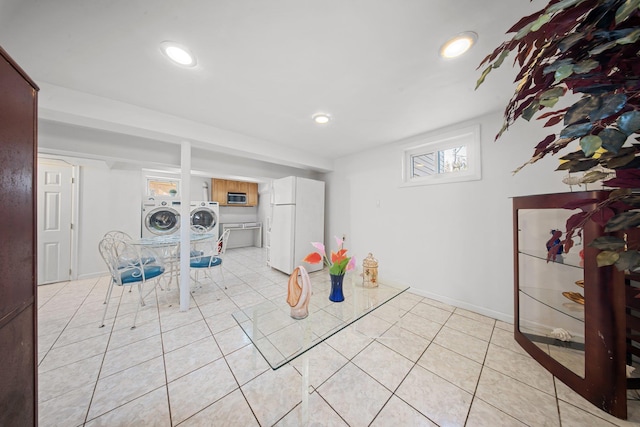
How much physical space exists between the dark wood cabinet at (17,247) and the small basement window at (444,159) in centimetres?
323

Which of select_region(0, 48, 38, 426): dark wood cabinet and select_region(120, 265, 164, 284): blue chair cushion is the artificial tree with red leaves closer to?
select_region(0, 48, 38, 426): dark wood cabinet

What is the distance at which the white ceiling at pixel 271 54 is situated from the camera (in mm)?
1053

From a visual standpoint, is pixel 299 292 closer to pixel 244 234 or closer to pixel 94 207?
pixel 94 207

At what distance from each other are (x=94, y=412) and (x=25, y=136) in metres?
1.59

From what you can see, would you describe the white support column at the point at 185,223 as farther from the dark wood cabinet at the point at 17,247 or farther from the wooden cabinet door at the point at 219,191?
the wooden cabinet door at the point at 219,191

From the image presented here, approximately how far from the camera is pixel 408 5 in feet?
3.36

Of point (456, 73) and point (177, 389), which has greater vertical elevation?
point (456, 73)

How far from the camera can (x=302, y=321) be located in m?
1.44

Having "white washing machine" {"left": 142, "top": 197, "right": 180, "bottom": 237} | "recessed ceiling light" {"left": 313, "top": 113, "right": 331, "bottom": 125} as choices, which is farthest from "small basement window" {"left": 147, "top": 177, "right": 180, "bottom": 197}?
"recessed ceiling light" {"left": 313, "top": 113, "right": 331, "bottom": 125}

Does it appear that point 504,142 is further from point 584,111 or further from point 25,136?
point 25,136

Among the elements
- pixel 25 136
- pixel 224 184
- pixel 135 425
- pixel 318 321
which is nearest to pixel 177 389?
pixel 135 425

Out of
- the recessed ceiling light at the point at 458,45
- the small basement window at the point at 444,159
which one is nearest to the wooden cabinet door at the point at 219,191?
→ the small basement window at the point at 444,159

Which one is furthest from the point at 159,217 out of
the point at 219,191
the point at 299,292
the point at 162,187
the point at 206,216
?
the point at 299,292

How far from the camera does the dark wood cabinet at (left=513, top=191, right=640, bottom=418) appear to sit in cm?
115
